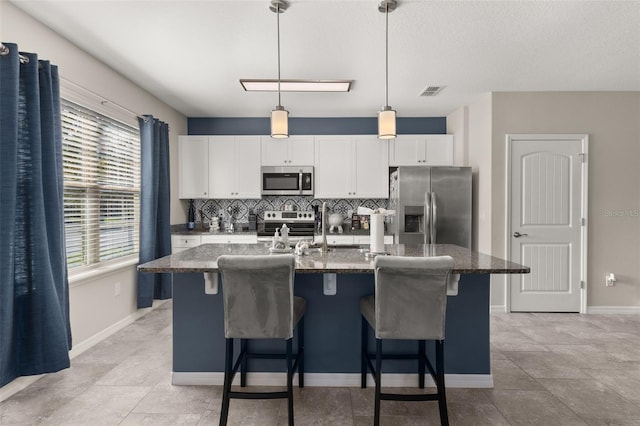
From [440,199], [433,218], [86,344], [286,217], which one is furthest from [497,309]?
[86,344]

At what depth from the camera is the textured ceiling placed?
2.51 m

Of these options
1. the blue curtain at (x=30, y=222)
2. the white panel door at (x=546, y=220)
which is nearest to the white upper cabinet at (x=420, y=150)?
the white panel door at (x=546, y=220)

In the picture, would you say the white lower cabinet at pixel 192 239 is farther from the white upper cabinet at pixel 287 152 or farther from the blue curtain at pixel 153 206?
the white upper cabinet at pixel 287 152

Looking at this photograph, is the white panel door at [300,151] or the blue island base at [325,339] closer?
the blue island base at [325,339]

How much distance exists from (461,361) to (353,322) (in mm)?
790

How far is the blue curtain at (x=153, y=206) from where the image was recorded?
13.3 ft

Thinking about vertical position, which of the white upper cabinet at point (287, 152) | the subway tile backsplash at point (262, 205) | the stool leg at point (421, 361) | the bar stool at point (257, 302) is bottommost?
the stool leg at point (421, 361)

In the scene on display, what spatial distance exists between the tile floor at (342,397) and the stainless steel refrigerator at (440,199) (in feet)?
5.12

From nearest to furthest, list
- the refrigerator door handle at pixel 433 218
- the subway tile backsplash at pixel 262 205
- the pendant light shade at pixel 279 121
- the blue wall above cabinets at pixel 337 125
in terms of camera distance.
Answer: the pendant light shade at pixel 279 121 < the refrigerator door handle at pixel 433 218 < the blue wall above cabinets at pixel 337 125 < the subway tile backsplash at pixel 262 205

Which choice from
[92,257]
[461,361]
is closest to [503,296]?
[461,361]

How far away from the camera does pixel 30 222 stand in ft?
8.04

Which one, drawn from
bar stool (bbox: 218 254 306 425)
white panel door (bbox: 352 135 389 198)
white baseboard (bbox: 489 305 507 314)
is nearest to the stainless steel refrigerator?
white panel door (bbox: 352 135 389 198)

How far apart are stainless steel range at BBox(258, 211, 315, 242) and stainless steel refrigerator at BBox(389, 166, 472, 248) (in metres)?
1.24

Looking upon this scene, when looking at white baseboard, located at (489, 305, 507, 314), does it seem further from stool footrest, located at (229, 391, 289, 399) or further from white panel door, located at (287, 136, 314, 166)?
stool footrest, located at (229, 391, 289, 399)
